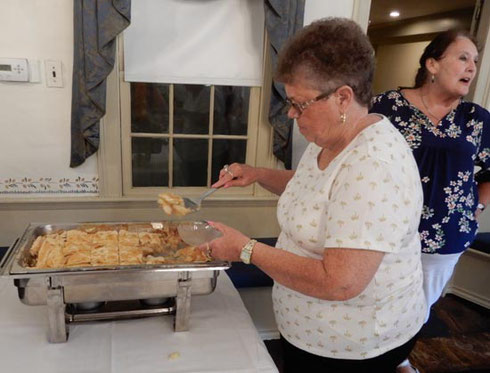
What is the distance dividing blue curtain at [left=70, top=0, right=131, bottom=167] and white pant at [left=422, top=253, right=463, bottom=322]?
1590 mm

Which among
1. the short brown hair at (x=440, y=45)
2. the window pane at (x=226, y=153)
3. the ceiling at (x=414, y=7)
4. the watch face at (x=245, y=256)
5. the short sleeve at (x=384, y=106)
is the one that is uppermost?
the ceiling at (x=414, y=7)

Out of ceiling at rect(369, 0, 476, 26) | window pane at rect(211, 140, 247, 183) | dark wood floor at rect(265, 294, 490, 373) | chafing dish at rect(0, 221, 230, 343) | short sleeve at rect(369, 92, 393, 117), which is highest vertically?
ceiling at rect(369, 0, 476, 26)

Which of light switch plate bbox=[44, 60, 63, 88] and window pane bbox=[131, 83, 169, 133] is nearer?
light switch plate bbox=[44, 60, 63, 88]

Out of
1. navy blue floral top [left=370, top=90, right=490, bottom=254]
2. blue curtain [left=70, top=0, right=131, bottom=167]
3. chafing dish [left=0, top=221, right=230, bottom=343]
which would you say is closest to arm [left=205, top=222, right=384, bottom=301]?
chafing dish [left=0, top=221, right=230, bottom=343]

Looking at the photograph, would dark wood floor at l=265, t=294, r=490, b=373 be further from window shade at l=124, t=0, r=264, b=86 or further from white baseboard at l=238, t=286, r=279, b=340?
window shade at l=124, t=0, r=264, b=86

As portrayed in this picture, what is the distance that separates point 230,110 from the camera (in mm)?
2078

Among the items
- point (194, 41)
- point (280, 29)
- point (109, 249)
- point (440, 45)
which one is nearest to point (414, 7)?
point (280, 29)

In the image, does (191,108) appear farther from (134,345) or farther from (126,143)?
(134,345)

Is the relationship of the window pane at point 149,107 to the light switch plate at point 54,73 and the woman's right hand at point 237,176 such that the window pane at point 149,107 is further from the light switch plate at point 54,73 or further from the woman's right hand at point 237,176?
the woman's right hand at point 237,176

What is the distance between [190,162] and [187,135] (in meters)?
0.16

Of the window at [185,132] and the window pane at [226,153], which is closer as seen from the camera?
the window at [185,132]

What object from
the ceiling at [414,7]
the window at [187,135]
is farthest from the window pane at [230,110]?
the ceiling at [414,7]

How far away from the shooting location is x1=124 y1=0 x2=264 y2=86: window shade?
180 cm

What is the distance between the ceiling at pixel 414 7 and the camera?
4086mm
